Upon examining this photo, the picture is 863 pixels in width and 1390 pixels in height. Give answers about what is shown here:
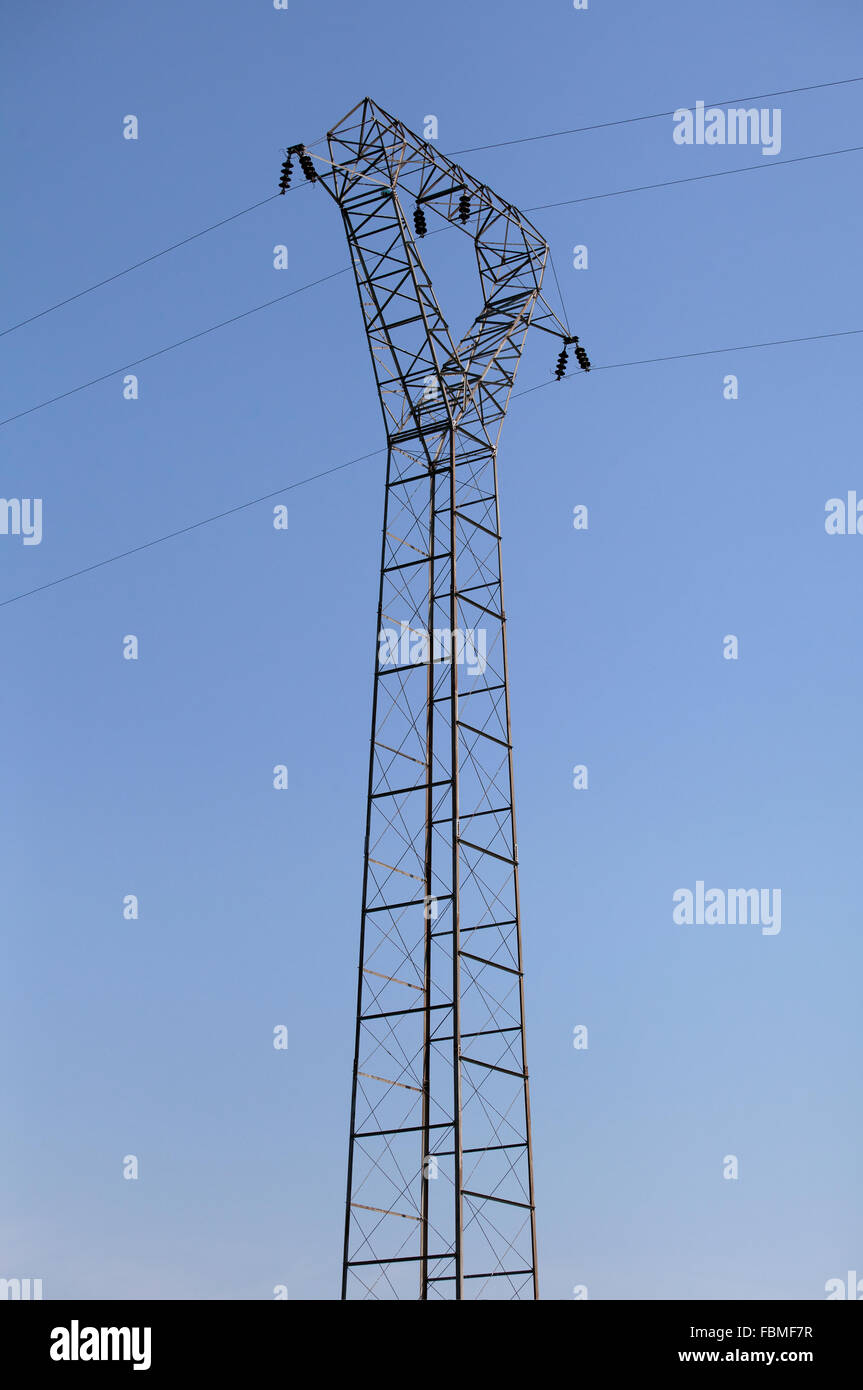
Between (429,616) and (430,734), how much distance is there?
2739 mm

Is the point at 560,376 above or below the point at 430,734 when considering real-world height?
above
